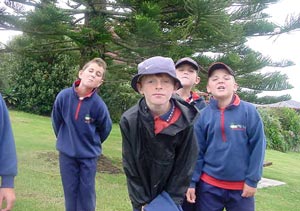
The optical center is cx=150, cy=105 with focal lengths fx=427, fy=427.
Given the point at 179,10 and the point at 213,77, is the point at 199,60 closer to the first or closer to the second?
the point at 179,10

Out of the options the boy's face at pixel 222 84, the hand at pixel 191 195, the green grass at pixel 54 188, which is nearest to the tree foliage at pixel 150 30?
the green grass at pixel 54 188

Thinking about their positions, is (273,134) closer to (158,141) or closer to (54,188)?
(54,188)

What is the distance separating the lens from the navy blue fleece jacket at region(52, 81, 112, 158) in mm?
3908

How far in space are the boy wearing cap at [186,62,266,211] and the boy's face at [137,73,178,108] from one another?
0.72 metres

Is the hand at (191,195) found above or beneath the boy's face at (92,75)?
beneath

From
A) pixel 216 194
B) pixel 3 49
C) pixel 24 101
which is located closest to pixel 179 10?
pixel 3 49

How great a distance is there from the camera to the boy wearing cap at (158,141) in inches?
91.9

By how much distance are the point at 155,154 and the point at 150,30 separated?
10.1ft

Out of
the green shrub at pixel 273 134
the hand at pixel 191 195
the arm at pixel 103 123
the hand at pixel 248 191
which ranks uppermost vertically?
the arm at pixel 103 123

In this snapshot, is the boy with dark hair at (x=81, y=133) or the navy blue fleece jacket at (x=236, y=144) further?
the boy with dark hair at (x=81, y=133)

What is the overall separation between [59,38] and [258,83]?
11.2 feet

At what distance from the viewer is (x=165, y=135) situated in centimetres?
234

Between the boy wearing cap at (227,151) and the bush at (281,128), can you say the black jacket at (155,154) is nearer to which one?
the boy wearing cap at (227,151)

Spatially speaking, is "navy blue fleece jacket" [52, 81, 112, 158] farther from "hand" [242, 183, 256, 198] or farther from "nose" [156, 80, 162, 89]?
"nose" [156, 80, 162, 89]
